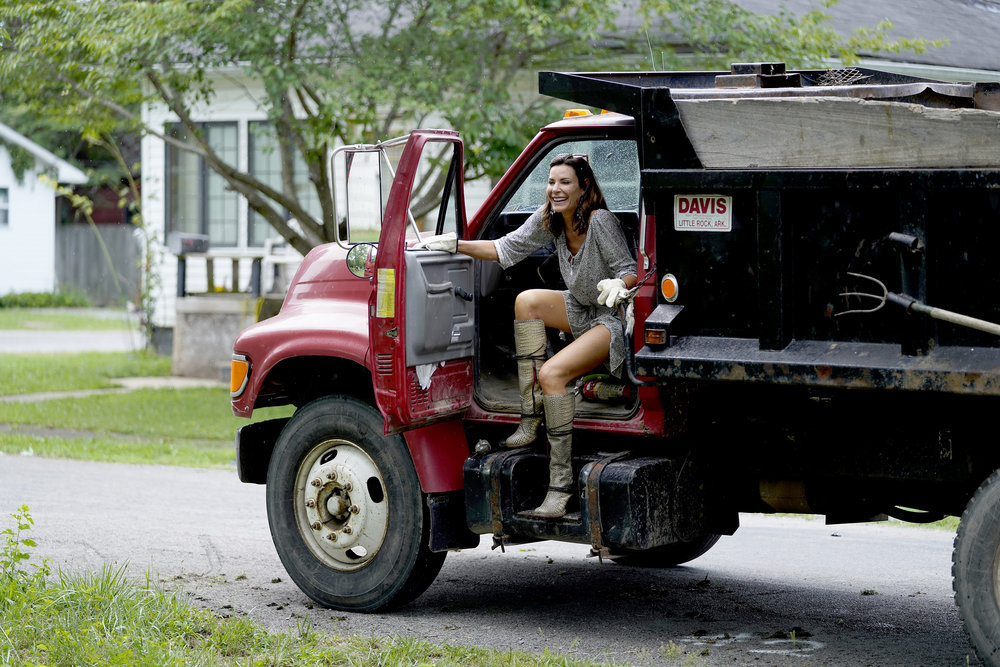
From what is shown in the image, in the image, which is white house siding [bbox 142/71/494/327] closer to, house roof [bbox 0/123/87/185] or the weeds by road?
the weeds by road

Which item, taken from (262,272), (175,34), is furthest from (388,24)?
(262,272)

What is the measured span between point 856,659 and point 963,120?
2.23 metres

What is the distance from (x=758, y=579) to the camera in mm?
7219

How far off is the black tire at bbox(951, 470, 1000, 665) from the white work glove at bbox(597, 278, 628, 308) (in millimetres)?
1563

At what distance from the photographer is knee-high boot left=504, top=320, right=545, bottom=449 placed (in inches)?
236

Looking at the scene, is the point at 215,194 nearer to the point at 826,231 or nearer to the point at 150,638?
the point at 150,638

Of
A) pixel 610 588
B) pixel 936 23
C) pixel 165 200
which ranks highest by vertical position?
pixel 936 23

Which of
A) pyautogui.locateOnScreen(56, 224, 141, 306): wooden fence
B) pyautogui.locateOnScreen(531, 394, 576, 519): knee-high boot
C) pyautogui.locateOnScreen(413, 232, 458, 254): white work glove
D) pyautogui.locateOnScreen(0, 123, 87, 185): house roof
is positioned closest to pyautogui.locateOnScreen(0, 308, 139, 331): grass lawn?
pyautogui.locateOnScreen(56, 224, 141, 306): wooden fence

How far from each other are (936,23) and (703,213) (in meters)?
13.2

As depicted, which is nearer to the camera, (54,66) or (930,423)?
(930,423)

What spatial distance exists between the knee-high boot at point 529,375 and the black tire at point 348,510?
21.5 inches

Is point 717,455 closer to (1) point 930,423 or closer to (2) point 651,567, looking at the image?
(1) point 930,423

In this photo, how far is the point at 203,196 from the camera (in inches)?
837

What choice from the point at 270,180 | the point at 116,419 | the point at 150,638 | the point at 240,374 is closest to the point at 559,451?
the point at 240,374
